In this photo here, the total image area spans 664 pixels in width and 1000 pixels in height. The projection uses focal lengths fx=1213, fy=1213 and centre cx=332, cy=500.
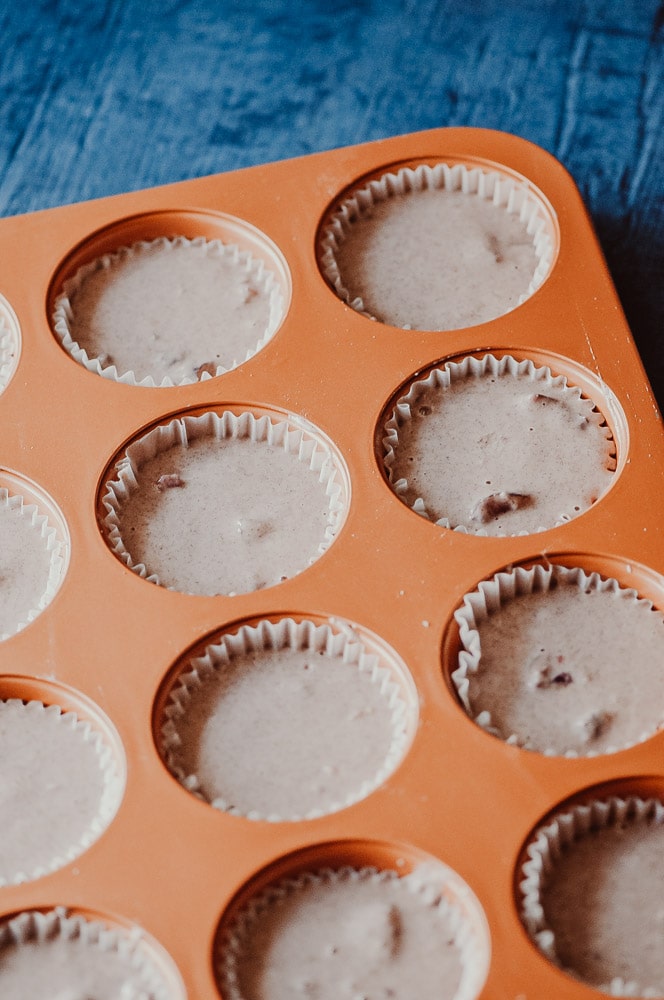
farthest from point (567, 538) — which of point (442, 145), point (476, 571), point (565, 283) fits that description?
point (442, 145)

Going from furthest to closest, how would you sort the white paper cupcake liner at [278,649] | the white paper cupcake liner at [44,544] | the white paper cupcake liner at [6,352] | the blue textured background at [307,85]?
1. the blue textured background at [307,85]
2. the white paper cupcake liner at [6,352]
3. the white paper cupcake liner at [44,544]
4. the white paper cupcake liner at [278,649]

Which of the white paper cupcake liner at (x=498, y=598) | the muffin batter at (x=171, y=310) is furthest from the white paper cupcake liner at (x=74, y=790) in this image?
the muffin batter at (x=171, y=310)

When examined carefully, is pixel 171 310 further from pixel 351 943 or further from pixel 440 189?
pixel 351 943

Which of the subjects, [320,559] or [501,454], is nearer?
[320,559]

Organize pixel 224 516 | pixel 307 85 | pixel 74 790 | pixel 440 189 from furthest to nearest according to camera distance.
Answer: pixel 307 85 < pixel 440 189 < pixel 224 516 < pixel 74 790

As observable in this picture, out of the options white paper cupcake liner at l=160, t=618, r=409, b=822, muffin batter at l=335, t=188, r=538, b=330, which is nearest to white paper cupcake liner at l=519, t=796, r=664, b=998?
white paper cupcake liner at l=160, t=618, r=409, b=822

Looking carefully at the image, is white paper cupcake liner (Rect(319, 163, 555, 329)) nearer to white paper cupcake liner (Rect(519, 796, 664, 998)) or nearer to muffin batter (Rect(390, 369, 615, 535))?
muffin batter (Rect(390, 369, 615, 535))

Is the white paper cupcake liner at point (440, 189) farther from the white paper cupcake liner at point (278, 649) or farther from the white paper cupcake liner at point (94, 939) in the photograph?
the white paper cupcake liner at point (94, 939)

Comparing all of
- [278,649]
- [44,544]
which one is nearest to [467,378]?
[278,649]
